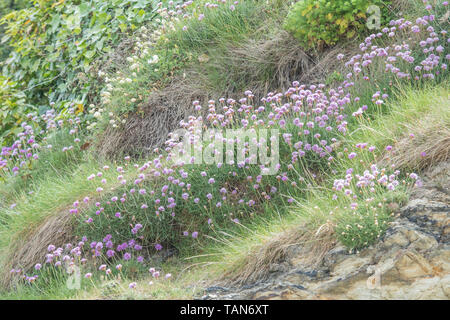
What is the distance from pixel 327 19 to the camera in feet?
18.4

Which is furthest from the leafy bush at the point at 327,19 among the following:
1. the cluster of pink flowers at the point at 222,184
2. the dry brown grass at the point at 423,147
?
the dry brown grass at the point at 423,147

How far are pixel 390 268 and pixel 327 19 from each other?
3.16 m

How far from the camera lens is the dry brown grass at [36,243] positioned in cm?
475

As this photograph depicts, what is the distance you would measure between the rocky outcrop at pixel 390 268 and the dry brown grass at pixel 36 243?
1772 millimetres

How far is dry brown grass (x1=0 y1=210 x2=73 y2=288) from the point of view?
15.6 feet

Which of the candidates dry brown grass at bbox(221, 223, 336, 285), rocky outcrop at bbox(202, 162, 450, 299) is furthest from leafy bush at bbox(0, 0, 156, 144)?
rocky outcrop at bbox(202, 162, 450, 299)

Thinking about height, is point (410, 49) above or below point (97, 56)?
below

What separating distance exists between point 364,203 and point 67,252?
247 cm

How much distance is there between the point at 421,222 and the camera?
11.0 feet

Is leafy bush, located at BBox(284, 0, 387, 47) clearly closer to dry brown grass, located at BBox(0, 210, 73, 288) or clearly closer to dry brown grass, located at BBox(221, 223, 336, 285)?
dry brown grass, located at BBox(221, 223, 336, 285)

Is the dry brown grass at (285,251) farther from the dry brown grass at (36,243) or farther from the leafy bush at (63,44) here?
Answer: the leafy bush at (63,44)

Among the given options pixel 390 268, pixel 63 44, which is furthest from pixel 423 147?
pixel 63 44

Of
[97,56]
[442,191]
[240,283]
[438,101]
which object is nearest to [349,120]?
[438,101]

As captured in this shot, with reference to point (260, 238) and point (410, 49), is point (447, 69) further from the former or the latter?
point (260, 238)
